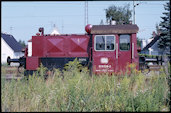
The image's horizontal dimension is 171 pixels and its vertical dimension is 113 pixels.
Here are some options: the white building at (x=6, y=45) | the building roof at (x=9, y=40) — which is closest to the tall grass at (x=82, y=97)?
the white building at (x=6, y=45)

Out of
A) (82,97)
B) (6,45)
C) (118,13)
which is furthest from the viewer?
(118,13)

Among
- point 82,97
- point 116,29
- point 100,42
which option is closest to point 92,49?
point 100,42

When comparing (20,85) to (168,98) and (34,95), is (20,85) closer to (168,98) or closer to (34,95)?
(34,95)

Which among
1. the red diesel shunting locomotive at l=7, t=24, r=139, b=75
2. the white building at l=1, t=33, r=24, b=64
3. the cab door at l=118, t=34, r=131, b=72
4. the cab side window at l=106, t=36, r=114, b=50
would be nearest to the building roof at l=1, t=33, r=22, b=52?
the white building at l=1, t=33, r=24, b=64

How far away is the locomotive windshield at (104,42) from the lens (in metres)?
10.2

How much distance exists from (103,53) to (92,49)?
1.93 ft

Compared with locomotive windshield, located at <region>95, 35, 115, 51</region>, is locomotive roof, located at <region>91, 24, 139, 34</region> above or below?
above

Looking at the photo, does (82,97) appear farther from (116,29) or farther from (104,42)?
(116,29)

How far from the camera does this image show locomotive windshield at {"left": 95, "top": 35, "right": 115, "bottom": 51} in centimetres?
1020

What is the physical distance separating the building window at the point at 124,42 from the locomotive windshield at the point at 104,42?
387 mm

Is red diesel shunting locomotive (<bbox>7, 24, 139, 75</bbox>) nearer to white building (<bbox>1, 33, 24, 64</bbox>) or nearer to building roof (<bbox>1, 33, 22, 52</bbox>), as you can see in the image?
white building (<bbox>1, 33, 24, 64</bbox>)

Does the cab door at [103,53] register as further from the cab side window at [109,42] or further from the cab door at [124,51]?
the cab door at [124,51]

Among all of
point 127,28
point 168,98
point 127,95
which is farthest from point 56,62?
point 168,98

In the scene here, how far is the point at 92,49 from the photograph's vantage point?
34.2 ft
